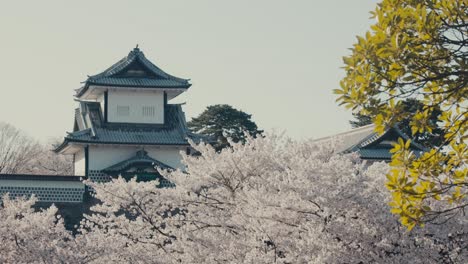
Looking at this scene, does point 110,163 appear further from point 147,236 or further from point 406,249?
point 406,249

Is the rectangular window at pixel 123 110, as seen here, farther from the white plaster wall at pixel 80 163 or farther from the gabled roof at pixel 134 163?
the gabled roof at pixel 134 163

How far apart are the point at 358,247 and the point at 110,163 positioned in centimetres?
2575

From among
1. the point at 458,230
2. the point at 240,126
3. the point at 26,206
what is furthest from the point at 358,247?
the point at 240,126

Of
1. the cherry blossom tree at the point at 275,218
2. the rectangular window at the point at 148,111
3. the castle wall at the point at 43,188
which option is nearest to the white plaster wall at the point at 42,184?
the castle wall at the point at 43,188

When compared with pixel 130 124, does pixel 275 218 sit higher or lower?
lower

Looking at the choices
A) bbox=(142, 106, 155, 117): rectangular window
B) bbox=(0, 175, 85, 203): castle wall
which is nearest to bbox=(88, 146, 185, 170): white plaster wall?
bbox=(142, 106, 155, 117): rectangular window

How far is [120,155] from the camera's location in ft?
134

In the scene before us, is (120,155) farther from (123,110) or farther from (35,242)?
(35,242)

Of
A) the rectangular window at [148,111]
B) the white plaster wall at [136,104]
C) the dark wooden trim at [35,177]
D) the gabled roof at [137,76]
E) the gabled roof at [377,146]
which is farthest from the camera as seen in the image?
the gabled roof at [377,146]

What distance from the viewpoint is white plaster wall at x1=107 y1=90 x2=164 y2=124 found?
Result: 41875 millimetres

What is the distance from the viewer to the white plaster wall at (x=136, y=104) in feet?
137

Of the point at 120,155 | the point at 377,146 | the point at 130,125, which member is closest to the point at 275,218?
the point at 120,155

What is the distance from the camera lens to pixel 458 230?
16.2 m

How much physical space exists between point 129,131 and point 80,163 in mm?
2991
